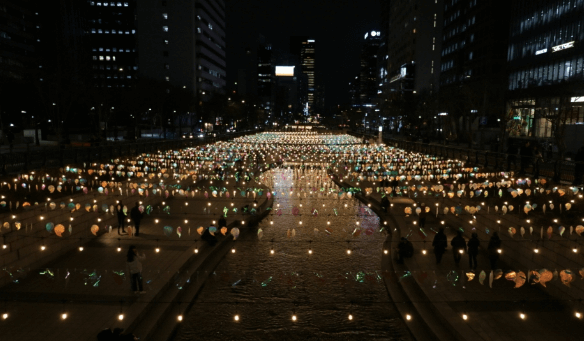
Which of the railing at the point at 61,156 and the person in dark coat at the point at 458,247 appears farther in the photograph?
the railing at the point at 61,156

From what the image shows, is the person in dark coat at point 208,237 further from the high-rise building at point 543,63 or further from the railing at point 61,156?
the high-rise building at point 543,63

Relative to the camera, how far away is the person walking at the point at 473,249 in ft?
40.0

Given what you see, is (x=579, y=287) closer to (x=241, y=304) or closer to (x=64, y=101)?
(x=241, y=304)

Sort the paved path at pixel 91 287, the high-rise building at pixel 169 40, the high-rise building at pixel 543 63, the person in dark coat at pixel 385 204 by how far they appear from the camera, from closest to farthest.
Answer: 1. the paved path at pixel 91 287
2. the person in dark coat at pixel 385 204
3. the high-rise building at pixel 543 63
4. the high-rise building at pixel 169 40

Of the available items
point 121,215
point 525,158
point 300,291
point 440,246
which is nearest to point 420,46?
point 525,158

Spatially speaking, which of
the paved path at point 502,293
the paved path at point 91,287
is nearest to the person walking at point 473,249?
the paved path at point 502,293

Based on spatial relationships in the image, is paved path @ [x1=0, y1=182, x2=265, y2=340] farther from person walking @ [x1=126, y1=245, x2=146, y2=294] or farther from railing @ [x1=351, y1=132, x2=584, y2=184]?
railing @ [x1=351, y1=132, x2=584, y2=184]

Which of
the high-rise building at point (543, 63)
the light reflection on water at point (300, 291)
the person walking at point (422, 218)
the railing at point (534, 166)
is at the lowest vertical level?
the light reflection on water at point (300, 291)

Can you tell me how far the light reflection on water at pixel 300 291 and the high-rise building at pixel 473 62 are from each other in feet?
120

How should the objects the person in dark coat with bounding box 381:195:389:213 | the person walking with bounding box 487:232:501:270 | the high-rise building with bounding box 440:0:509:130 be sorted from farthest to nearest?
the high-rise building with bounding box 440:0:509:130 → the person in dark coat with bounding box 381:195:389:213 → the person walking with bounding box 487:232:501:270

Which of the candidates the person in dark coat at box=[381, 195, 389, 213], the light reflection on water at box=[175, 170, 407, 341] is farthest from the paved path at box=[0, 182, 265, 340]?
the person in dark coat at box=[381, 195, 389, 213]

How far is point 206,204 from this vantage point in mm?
20859

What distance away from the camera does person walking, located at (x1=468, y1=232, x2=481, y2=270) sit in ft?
40.0

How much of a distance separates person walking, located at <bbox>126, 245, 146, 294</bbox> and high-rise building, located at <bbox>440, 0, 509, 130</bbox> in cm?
4444
